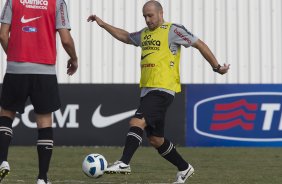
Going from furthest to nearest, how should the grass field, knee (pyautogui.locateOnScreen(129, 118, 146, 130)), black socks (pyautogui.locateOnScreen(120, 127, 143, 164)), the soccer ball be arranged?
the grass field
knee (pyautogui.locateOnScreen(129, 118, 146, 130))
black socks (pyautogui.locateOnScreen(120, 127, 143, 164))
the soccer ball

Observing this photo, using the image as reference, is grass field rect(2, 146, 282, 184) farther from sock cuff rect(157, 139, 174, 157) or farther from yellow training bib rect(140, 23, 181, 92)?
yellow training bib rect(140, 23, 181, 92)

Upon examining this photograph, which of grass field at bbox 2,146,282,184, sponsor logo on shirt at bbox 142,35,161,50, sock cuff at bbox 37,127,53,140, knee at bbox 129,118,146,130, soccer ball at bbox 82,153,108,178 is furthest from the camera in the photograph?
grass field at bbox 2,146,282,184

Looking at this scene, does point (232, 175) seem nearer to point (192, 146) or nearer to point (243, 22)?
point (192, 146)

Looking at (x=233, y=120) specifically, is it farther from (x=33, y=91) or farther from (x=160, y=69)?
(x=33, y=91)

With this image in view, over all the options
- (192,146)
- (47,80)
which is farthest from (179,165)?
(192,146)

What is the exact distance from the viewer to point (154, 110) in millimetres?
10016

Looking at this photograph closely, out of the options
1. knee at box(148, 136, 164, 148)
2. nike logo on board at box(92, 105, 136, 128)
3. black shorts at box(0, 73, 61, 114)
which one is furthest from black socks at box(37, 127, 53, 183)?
nike logo on board at box(92, 105, 136, 128)

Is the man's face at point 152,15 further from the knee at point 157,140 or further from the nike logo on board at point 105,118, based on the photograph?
the nike logo on board at point 105,118

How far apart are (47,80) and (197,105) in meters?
8.51

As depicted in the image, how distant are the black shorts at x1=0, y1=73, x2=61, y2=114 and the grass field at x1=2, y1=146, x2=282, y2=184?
47.5 inches

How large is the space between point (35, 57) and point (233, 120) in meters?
8.72

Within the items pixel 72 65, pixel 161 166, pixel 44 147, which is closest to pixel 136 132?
pixel 72 65

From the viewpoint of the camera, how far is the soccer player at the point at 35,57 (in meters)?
9.06

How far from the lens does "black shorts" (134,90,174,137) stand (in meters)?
9.99
